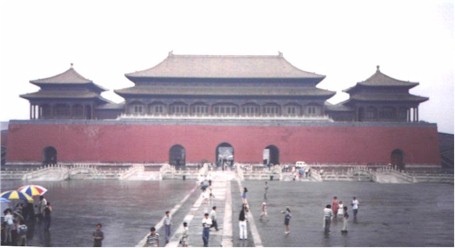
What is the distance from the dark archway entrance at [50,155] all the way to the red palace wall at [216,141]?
0.50 meters

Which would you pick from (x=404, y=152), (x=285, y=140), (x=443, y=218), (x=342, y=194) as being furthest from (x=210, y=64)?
(x=443, y=218)

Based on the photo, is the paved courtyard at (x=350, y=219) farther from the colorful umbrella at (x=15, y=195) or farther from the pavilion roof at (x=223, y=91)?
the pavilion roof at (x=223, y=91)

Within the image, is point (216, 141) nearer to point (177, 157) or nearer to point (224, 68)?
point (177, 157)

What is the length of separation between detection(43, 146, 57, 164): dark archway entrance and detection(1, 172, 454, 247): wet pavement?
10516mm

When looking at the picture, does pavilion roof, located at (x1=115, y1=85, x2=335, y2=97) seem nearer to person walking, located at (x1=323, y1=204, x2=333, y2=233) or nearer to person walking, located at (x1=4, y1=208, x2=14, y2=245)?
person walking, located at (x1=323, y1=204, x2=333, y2=233)

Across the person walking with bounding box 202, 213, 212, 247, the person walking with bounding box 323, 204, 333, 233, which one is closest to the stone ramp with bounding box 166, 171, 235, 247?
the person walking with bounding box 202, 213, 212, 247

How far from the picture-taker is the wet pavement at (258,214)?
12.0 meters

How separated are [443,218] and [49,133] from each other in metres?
25.7

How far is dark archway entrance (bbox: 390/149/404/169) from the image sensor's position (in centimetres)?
3312

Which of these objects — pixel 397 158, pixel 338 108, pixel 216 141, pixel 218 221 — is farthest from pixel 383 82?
pixel 218 221

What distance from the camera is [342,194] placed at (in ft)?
68.2

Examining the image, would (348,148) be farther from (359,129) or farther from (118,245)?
(118,245)

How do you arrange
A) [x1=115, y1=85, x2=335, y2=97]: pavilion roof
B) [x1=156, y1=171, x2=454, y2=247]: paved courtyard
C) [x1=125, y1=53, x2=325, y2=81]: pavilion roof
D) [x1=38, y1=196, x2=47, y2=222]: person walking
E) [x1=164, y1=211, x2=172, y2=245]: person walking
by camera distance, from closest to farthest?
[x1=164, y1=211, x2=172, y2=245]: person walking, [x1=156, y1=171, x2=454, y2=247]: paved courtyard, [x1=38, y1=196, x2=47, y2=222]: person walking, [x1=115, y1=85, x2=335, y2=97]: pavilion roof, [x1=125, y1=53, x2=325, y2=81]: pavilion roof

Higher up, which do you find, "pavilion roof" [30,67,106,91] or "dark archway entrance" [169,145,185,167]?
"pavilion roof" [30,67,106,91]
